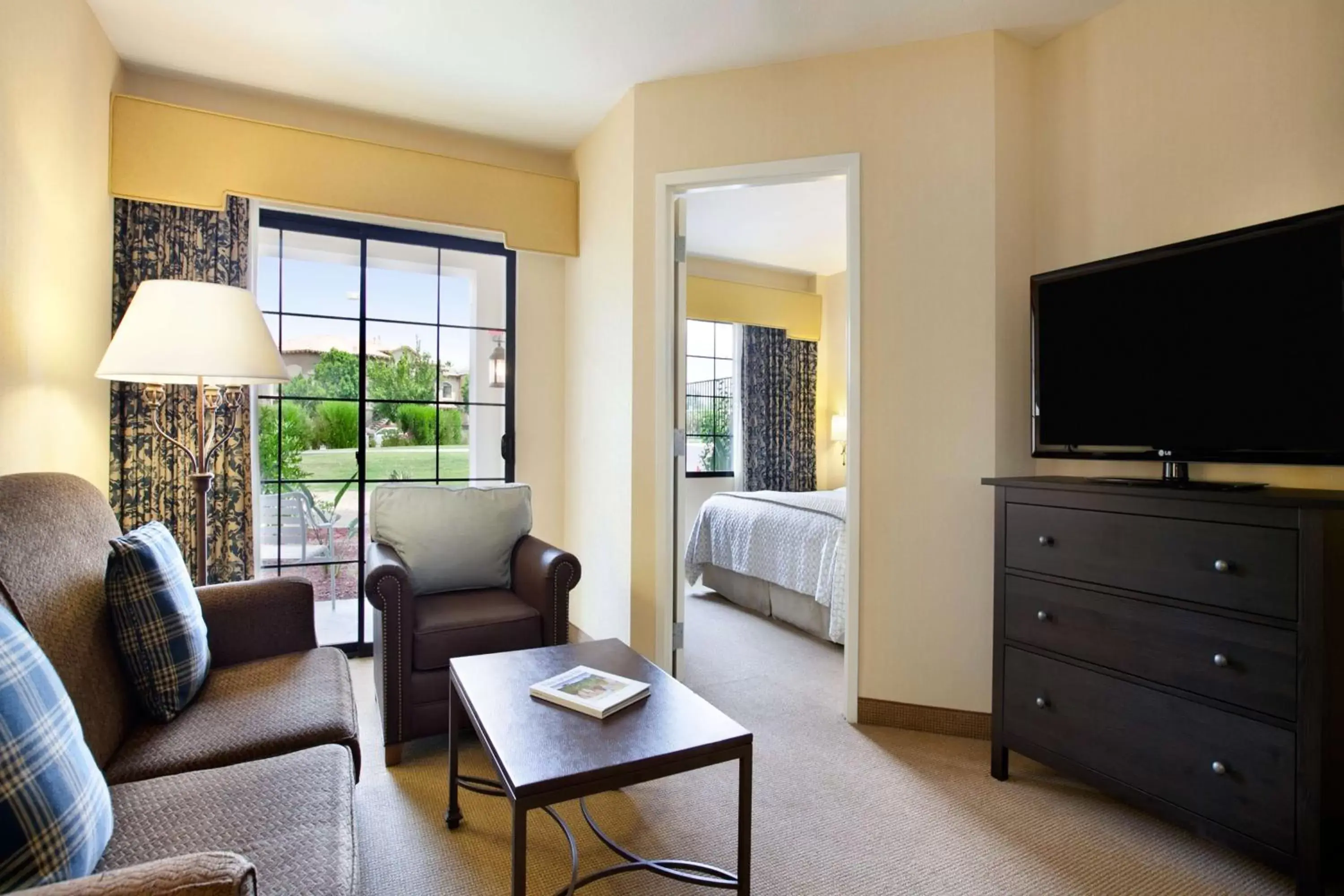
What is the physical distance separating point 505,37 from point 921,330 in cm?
206

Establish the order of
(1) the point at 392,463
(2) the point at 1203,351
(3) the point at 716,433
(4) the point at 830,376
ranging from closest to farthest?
(2) the point at 1203,351, (1) the point at 392,463, (3) the point at 716,433, (4) the point at 830,376

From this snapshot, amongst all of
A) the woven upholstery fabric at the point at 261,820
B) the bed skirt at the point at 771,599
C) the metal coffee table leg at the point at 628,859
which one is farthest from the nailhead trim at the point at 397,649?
the bed skirt at the point at 771,599

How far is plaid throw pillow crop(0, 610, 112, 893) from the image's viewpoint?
866 mm

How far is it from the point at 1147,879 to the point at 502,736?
1.75 metres

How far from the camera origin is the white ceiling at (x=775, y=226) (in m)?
4.30

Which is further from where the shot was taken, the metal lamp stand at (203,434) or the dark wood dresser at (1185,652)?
the metal lamp stand at (203,434)

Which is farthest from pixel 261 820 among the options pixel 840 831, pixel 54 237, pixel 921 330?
pixel 921 330

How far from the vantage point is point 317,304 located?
11.2 ft

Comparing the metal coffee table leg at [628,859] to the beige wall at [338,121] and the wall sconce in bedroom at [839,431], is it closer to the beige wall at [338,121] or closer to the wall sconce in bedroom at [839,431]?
the beige wall at [338,121]

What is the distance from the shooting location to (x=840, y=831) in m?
1.99

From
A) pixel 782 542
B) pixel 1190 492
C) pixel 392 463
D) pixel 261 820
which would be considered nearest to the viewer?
pixel 261 820

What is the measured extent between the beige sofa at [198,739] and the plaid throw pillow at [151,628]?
3 centimetres

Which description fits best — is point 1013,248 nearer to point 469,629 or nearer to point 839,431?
point 469,629

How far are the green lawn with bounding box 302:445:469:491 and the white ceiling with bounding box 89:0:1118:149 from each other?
5.72ft
